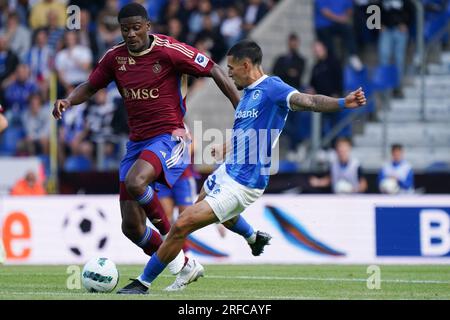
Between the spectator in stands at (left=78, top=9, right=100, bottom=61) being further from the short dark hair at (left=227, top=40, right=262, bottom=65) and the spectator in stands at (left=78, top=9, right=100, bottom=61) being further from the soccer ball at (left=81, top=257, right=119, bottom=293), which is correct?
the short dark hair at (left=227, top=40, right=262, bottom=65)

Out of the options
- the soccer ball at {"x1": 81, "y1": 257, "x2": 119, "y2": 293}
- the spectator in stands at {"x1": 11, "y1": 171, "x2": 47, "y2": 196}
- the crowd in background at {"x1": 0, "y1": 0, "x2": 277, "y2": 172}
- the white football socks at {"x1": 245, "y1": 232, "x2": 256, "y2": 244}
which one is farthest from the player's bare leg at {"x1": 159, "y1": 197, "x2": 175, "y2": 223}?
the soccer ball at {"x1": 81, "y1": 257, "x2": 119, "y2": 293}

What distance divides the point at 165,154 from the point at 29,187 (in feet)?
30.1

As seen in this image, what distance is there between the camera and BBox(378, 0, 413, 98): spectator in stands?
21.1 meters

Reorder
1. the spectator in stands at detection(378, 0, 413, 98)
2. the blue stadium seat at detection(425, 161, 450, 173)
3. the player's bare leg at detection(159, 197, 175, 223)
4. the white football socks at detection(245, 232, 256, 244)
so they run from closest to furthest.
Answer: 1. the white football socks at detection(245, 232, 256, 244)
2. the player's bare leg at detection(159, 197, 175, 223)
3. the blue stadium seat at detection(425, 161, 450, 173)
4. the spectator in stands at detection(378, 0, 413, 98)

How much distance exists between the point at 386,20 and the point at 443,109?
77.4 inches

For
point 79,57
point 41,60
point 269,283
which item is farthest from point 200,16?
point 269,283

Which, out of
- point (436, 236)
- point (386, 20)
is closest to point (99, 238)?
point (436, 236)

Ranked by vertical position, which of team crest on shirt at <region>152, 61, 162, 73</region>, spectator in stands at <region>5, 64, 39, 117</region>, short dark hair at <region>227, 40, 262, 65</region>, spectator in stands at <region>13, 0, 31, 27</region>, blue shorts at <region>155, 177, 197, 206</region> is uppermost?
spectator in stands at <region>13, 0, 31, 27</region>

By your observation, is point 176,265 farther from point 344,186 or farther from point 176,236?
point 344,186

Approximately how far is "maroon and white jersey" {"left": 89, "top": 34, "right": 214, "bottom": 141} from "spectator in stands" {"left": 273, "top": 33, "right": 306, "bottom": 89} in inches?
360

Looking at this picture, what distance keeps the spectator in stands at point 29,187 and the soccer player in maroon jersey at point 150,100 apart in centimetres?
828

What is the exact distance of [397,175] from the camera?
62.7 ft

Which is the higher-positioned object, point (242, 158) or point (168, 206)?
point (242, 158)

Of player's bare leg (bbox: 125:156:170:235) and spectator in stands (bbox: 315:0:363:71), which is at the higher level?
spectator in stands (bbox: 315:0:363:71)
